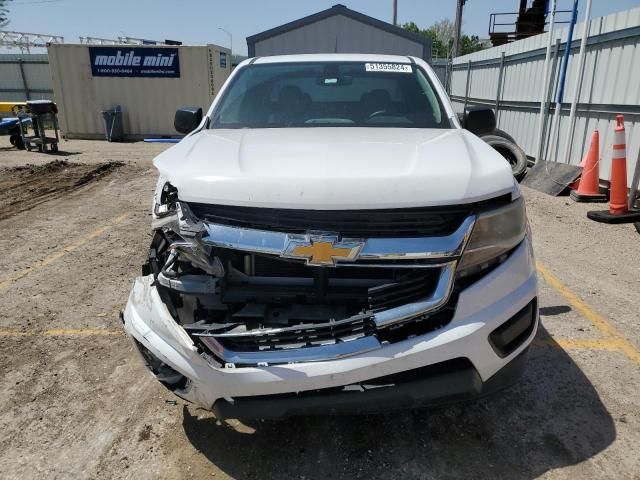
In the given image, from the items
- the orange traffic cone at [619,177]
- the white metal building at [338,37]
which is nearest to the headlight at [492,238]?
the orange traffic cone at [619,177]

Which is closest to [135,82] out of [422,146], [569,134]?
[569,134]

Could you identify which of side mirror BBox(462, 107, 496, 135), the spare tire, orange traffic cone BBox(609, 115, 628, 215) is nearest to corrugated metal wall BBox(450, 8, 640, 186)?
orange traffic cone BBox(609, 115, 628, 215)

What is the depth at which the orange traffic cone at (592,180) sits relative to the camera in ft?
23.9

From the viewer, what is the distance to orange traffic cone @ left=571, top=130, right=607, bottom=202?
7.29 meters

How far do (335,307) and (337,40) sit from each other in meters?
11.0

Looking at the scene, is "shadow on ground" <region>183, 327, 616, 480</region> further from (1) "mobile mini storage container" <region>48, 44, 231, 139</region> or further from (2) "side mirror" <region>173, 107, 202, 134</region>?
(1) "mobile mini storage container" <region>48, 44, 231, 139</region>

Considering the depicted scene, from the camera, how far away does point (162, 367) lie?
2.09m

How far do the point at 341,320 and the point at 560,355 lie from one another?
6.36 ft

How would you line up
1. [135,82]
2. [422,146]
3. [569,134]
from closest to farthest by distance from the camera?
1. [422,146]
2. [569,134]
3. [135,82]

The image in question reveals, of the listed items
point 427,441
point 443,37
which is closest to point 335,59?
point 427,441

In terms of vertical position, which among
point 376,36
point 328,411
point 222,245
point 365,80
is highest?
point 376,36

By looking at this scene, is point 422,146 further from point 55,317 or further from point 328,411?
point 55,317

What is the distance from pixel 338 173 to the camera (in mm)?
1949

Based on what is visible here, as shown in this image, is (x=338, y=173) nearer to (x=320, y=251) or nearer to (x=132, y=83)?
(x=320, y=251)
